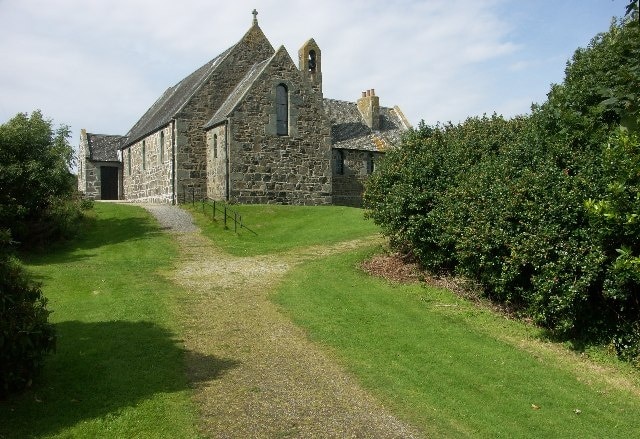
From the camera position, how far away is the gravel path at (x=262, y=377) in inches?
291

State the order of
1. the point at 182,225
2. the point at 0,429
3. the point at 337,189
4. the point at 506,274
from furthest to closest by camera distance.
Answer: the point at 337,189
the point at 182,225
the point at 506,274
the point at 0,429

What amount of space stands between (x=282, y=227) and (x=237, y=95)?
10.2 metres

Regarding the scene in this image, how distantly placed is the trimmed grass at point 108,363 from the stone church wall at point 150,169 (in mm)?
16462

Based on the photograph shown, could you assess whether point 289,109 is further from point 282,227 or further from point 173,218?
point 173,218

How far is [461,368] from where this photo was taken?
32.0 ft

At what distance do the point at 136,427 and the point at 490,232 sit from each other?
8.36 metres

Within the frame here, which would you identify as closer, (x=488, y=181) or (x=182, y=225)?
(x=488, y=181)

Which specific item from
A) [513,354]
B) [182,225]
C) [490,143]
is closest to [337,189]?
A: [182,225]

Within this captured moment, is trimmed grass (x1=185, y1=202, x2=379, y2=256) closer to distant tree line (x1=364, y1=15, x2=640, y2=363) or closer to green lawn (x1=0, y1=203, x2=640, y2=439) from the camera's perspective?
green lawn (x1=0, y1=203, x2=640, y2=439)

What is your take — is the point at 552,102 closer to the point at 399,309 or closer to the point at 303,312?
the point at 399,309

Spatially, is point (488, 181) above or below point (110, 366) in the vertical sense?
above

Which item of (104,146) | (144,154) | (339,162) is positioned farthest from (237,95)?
(104,146)

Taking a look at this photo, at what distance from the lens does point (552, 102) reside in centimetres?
1315

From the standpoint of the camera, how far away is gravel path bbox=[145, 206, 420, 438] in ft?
24.2
